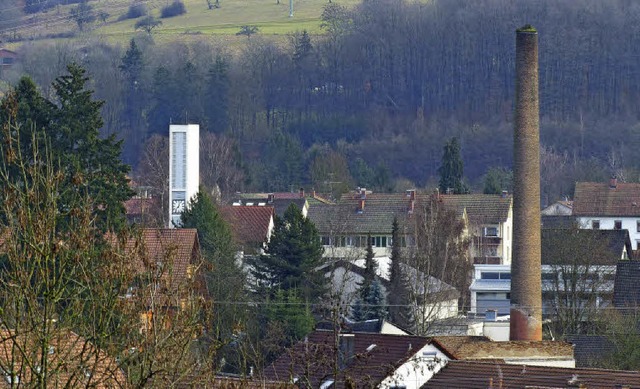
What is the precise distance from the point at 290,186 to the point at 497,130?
2021 centimetres

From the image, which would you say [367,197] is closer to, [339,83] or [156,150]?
[156,150]

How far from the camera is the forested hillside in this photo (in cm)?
10200

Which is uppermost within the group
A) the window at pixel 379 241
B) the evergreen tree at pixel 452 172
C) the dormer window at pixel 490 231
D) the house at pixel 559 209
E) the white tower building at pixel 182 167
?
the white tower building at pixel 182 167

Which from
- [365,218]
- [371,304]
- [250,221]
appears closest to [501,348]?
[371,304]

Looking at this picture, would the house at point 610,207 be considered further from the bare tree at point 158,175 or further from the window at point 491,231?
the bare tree at point 158,175

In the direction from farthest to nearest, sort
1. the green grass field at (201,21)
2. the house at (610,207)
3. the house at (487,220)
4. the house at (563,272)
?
the green grass field at (201,21) < the house at (610,207) < the house at (487,220) < the house at (563,272)

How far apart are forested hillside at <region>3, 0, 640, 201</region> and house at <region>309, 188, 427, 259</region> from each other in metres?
27.3

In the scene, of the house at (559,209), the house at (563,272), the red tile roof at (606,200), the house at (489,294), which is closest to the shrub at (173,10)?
the house at (559,209)

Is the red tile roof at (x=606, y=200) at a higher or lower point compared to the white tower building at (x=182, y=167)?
lower

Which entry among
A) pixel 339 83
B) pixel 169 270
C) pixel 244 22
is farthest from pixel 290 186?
pixel 169 270

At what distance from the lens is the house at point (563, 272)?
43.2m

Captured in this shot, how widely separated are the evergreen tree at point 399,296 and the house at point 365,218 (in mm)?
12398

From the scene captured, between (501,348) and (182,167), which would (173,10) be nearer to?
(182,167)

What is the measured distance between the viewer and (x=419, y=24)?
388 ft
